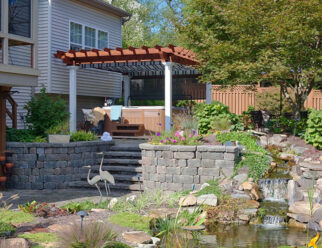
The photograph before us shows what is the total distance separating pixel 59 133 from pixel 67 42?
6.20 meters

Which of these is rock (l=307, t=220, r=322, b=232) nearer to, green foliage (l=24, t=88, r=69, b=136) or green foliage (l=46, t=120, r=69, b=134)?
green foliage (l=46, t=120, r=69, b=134)

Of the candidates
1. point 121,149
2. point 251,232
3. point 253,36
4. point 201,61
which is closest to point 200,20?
point 201,61

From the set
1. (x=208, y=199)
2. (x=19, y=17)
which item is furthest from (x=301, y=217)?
(x=19, y=17)

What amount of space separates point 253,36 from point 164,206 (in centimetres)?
628

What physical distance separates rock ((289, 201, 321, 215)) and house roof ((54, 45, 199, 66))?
6.52 meters

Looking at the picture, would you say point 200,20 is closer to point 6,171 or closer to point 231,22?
point 231,22

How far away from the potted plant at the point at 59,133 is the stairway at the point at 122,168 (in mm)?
981

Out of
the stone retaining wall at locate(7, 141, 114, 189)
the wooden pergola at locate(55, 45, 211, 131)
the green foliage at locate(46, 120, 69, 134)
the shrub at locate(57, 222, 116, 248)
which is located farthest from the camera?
the wooden pergola at locate(55, 45, 211, 131)

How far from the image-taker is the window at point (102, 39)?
17547 mm

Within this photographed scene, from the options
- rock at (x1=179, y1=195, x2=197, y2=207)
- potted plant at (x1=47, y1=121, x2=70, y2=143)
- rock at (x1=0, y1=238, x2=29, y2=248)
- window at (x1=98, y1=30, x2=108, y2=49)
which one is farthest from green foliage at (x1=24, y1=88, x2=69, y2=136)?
window at (x1=98, y1=30, x2=108, y2=49)

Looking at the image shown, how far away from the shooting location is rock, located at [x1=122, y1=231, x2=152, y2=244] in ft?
17.9

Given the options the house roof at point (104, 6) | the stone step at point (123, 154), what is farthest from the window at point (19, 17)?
the house roof at point (104, 6)

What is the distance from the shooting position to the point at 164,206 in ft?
25.3

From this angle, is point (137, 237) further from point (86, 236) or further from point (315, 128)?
point (315, 128)
